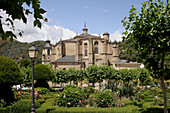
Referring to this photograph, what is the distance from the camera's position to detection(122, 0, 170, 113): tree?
6031 mm

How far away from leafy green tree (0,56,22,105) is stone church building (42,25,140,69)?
31894mm

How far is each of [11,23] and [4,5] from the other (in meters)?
0.33

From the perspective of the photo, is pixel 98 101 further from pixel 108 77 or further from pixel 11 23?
pixel 108 77

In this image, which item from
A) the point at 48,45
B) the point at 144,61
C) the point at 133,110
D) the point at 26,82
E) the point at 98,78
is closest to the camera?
the point at 144,61

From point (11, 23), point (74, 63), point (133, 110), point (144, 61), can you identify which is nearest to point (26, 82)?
point (74, 63)

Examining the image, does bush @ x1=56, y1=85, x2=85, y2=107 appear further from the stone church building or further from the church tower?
the church tower

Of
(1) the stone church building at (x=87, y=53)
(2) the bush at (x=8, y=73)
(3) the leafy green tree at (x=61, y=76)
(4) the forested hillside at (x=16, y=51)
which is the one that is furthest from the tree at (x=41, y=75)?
(4) the forested hillside at (x=16, y=51)

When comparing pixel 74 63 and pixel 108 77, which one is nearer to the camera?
pixel 108 77

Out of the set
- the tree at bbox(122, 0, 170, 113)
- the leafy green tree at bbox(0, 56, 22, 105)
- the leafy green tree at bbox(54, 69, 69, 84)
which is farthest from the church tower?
the tree at bbox(122, 0, 170, 113)

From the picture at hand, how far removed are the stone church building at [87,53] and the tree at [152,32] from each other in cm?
3867

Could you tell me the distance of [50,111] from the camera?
10117 mm

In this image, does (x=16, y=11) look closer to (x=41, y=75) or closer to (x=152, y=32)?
(x=152, y=32)

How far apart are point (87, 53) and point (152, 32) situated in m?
41.4

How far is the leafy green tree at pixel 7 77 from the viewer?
12.3 meters
